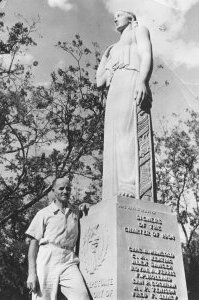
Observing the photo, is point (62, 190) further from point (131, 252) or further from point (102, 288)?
point (102, 288)

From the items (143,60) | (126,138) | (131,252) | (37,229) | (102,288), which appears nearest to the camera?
(37,229)

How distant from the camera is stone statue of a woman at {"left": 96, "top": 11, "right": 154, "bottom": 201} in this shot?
23.6 ft

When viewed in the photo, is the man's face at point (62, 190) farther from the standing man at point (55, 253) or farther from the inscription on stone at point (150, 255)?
the inscription on stone at point (150, 255)

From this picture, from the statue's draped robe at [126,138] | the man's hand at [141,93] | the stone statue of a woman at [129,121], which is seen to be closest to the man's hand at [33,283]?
the stone statue of a woman at [129,121]

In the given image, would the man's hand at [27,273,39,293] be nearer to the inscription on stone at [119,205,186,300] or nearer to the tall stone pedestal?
the tall stone pedestal

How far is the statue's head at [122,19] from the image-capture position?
29.0ft

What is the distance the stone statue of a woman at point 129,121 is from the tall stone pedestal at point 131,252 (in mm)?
482

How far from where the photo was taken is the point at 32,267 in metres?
5.41

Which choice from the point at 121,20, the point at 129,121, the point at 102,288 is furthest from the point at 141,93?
the point at 102,288

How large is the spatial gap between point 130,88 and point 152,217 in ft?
8.40

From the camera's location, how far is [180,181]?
952 inches

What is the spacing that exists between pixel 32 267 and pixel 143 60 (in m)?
4.41

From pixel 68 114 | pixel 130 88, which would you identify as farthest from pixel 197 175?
pixel 130 88

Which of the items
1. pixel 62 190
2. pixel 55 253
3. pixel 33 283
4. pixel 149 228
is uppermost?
pixel 62 190
